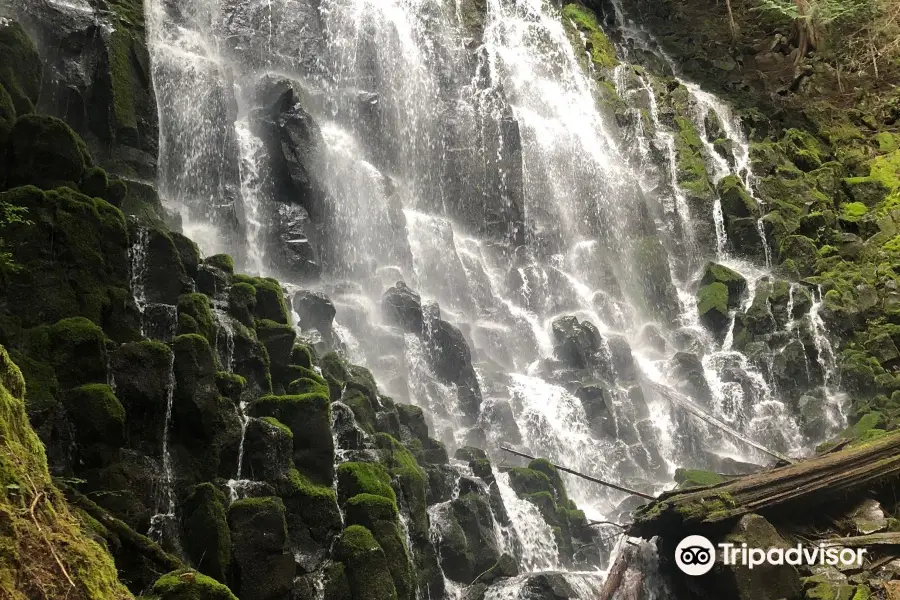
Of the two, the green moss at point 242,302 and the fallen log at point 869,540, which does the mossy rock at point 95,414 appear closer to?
the green moss at point 242,302

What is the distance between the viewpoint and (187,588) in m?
7.30

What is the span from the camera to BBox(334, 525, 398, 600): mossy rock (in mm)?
10617

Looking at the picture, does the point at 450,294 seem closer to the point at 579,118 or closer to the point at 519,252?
the point at 519,252

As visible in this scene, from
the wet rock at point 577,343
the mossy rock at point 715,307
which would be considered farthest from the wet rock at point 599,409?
the mossy rock at point 715,307

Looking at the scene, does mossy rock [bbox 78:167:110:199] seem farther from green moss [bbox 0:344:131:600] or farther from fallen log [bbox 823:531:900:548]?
fallen log [bbox 823:531:900:548]

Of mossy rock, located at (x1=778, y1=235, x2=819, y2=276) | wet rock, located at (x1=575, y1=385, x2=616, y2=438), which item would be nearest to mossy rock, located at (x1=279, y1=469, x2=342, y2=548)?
wet rock, located at (x1=575, y1=385, x2=616, y2=438)

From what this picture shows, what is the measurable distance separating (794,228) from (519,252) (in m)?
10.9

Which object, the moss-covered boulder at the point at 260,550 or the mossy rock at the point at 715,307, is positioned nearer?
the moss-covered boulder at the point at 260,550

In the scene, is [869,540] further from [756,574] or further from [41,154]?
[41,154]

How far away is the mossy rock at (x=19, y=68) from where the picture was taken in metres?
14.2

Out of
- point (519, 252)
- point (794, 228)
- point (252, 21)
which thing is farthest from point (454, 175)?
point (794, 228)

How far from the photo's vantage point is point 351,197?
2597cm

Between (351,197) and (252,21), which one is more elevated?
(252,21)

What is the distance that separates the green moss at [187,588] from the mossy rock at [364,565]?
130 inches
